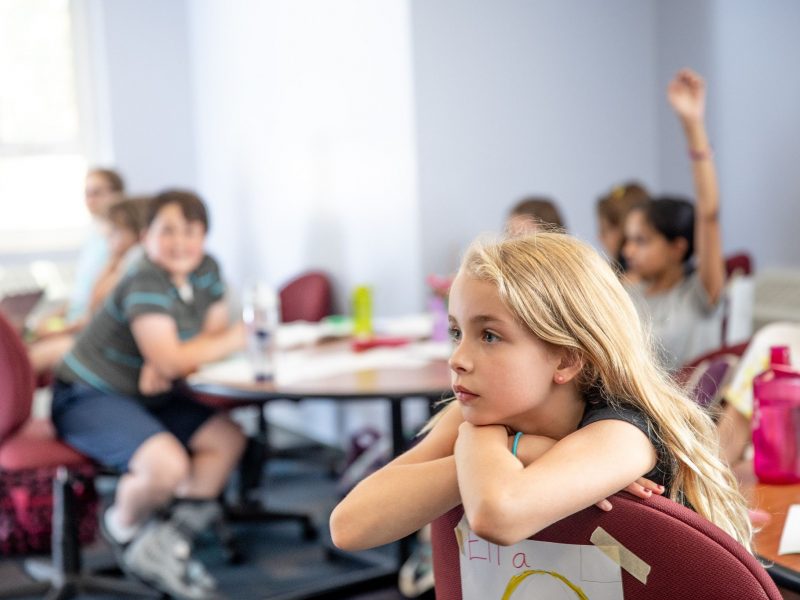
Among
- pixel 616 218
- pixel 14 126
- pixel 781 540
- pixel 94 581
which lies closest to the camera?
pixel 781 540

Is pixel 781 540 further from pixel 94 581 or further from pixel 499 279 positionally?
pixel 94 581

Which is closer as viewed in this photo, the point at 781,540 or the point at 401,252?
the point at 781,540

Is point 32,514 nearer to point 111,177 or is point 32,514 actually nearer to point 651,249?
point 111,177

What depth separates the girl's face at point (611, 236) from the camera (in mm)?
3725

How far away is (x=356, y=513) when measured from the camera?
1.21 metres

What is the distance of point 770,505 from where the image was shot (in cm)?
151

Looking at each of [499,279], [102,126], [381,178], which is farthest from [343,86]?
[499,279]

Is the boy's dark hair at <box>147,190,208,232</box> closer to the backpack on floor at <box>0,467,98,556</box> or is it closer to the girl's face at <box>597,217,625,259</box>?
the backpack on floor at <box>0,467,98,556</box>

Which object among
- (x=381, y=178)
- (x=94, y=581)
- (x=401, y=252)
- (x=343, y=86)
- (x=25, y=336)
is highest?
(x=343, y=86)

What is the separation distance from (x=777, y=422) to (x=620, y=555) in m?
0.71

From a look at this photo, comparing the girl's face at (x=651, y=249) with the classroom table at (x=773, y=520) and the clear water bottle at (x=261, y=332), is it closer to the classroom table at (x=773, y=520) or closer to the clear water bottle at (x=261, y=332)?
the clear water bottle at (x=261, y=332)

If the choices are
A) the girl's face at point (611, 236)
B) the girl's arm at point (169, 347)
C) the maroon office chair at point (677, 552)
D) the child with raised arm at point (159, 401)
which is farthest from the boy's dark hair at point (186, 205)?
the maroon office chair at point (677, 552)

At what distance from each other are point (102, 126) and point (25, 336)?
214 centimetres

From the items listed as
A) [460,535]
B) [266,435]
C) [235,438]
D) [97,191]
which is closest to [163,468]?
[235,438]
